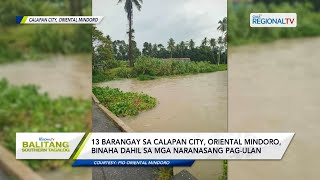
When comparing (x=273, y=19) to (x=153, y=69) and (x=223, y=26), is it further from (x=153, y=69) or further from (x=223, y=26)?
(x=153, y=69)

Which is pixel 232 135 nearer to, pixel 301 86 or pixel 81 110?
pixel 301 86

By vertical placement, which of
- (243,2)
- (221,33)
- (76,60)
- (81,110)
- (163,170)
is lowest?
(163,170)

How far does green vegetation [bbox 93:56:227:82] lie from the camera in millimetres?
3635

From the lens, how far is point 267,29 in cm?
356

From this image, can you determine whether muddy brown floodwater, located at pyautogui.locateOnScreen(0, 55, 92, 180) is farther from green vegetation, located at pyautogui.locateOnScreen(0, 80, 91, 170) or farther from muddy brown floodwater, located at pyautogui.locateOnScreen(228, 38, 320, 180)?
muddy brown floodwater, located at pyautogui.locateOnScreen(228, 38, 320, 180)

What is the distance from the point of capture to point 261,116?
141 inches

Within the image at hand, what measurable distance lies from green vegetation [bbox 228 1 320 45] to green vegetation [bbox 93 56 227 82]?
35cm

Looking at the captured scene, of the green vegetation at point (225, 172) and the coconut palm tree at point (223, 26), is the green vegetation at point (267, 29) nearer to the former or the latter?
the coconut palm tree at point (223, 26)

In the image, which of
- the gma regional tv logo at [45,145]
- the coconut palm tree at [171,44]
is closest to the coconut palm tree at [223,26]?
the coconut palm tree at [171,44]

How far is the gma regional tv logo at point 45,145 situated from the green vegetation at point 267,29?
1817 mm

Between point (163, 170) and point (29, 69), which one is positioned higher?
point (29, 69)

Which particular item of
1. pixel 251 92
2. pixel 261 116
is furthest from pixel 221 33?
pixel 261 116

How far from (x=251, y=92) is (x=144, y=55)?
3.45 feet

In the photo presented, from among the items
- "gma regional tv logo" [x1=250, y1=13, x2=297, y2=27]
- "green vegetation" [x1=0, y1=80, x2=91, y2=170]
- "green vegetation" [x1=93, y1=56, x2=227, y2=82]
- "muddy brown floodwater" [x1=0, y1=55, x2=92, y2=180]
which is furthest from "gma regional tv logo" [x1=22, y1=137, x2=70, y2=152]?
"gma regional tv logo" [x1=250, y1=13, x2=297, y2=27]
